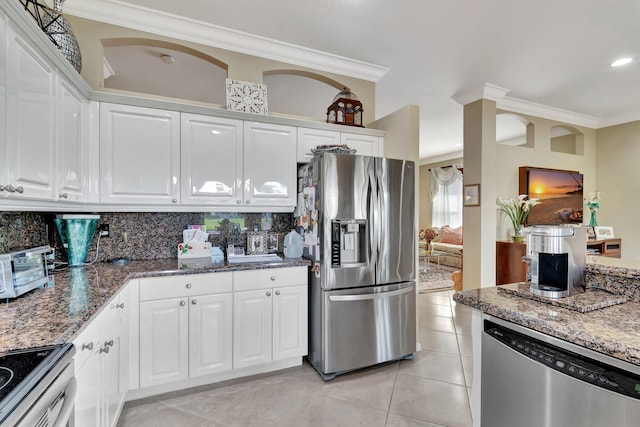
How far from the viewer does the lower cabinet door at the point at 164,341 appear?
1994mm

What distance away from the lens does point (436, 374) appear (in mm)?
2451

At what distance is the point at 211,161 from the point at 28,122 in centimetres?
117

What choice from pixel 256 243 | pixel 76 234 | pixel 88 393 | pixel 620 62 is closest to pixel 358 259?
pixel 256 243

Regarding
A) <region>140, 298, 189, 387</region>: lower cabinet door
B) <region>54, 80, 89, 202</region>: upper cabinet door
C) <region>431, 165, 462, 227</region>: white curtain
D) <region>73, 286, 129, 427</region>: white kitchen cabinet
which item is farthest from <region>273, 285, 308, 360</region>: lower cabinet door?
<region>431, 165, 462, 227</region>: white curtain

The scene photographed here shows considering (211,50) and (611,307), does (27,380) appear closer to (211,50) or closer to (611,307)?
(611,307)

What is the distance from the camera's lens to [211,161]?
2.44 m

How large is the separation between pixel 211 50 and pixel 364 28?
1320 millimetres

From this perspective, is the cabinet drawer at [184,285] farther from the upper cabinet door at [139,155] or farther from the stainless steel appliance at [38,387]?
the stainless steel appliance at [38,387]

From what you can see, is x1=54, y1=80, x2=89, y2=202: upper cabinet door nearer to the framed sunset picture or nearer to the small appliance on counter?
the small appliance on counter

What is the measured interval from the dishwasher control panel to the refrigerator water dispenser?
1294 mm

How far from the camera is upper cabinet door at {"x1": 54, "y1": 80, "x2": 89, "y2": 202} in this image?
1674 mm

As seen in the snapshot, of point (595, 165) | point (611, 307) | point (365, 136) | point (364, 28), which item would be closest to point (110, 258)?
point (365, 136)

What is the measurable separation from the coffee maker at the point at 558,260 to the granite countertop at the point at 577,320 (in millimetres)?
99

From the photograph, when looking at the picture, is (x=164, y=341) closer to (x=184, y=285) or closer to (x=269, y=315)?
(x=184, y=285)
